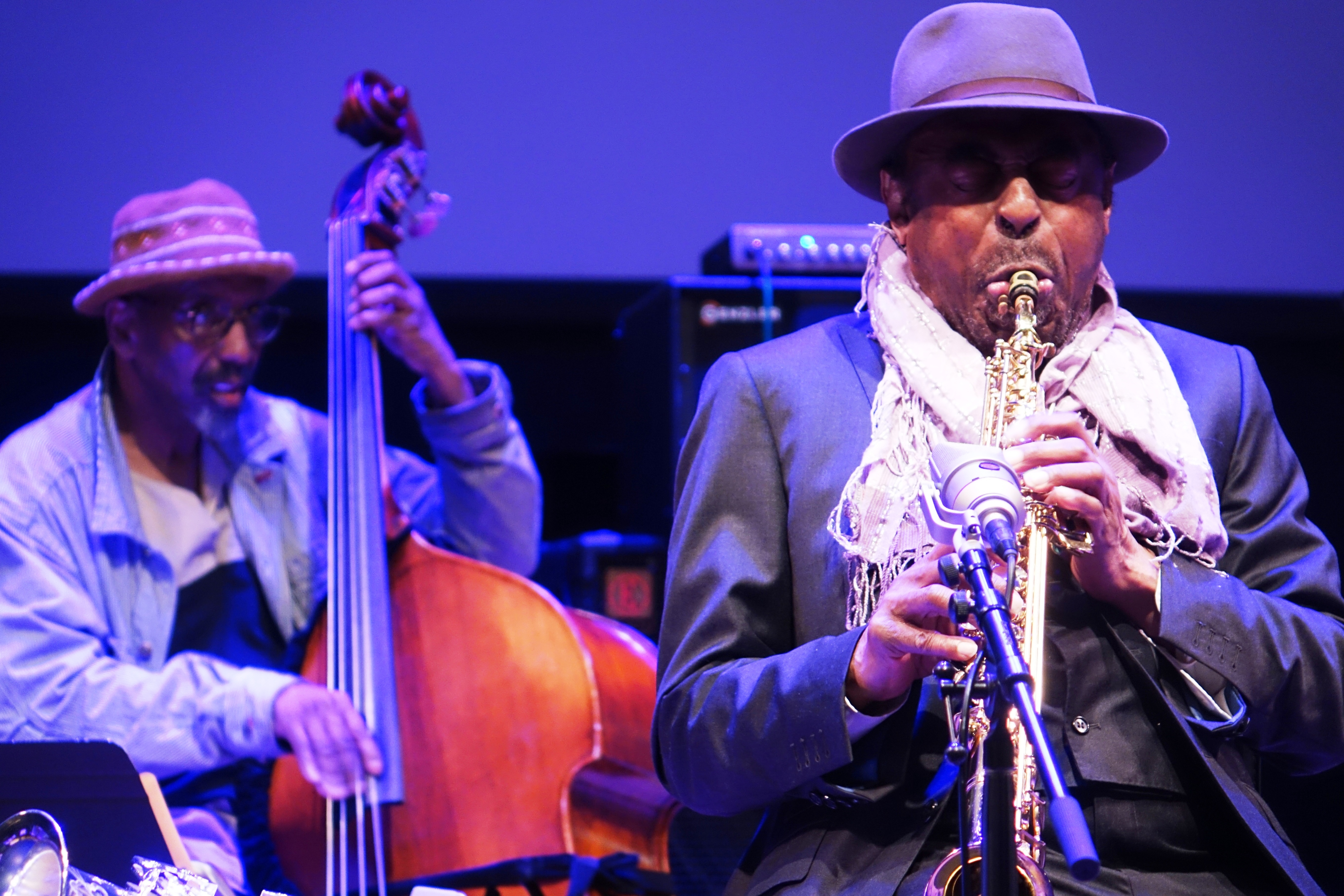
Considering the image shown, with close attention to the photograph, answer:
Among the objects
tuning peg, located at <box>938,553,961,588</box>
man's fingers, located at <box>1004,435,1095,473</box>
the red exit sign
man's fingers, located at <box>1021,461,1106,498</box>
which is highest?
man's fingers, located at <box>1004,435,1095,473</box>

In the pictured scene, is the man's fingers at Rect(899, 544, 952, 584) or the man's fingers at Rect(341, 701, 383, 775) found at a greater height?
the man's fingers at Rect(899, 544, 952, 584)

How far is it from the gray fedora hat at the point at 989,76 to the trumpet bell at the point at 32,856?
1.23 metres

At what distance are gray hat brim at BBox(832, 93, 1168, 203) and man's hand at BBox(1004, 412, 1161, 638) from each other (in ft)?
1.33

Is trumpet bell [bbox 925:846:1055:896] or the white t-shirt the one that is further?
the white t-shirt

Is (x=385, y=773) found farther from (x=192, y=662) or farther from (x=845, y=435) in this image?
(x=845, y=435)

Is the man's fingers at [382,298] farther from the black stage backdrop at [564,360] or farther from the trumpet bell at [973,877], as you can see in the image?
the trumpet bell at [973,877]

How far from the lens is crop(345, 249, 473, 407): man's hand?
260cm

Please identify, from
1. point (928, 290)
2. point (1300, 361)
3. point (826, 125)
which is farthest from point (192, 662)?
point (1300, 361)

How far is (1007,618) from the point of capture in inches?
45.9

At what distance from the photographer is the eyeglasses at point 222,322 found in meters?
2.72

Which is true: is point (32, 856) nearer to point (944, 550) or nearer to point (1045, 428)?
point (944, 550)

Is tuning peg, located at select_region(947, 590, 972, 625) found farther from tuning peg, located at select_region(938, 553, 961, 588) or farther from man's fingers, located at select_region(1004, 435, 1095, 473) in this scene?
man's fingers, located at select_region(1004, 435, 1095, 473)

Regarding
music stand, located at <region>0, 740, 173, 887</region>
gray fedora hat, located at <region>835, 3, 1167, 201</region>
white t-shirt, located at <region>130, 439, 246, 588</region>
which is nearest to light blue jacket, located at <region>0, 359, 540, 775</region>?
white t-shirt, located at <region>130, 439, 246, 588</region>

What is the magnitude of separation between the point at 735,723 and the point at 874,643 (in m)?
0.22
